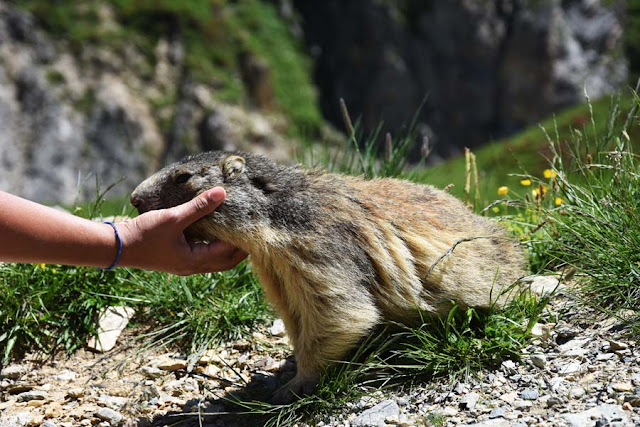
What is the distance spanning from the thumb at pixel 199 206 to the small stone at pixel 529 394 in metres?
2.25

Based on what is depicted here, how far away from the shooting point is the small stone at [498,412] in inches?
146

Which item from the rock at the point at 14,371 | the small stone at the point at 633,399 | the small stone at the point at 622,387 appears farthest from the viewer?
the rock at the point at 14,371

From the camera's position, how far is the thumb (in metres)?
4.30

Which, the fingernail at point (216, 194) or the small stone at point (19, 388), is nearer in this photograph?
the fingernail at point (216, 194)

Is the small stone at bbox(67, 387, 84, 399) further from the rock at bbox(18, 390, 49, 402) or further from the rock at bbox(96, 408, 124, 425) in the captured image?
the rock at bbox(96, 408, 124, 425)

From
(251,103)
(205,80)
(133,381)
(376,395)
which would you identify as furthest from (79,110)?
(376,395)

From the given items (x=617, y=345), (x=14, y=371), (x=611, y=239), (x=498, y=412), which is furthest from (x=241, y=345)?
(x=611, y=239)

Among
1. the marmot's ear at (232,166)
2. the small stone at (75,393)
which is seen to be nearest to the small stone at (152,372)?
the small stone at (75,393)

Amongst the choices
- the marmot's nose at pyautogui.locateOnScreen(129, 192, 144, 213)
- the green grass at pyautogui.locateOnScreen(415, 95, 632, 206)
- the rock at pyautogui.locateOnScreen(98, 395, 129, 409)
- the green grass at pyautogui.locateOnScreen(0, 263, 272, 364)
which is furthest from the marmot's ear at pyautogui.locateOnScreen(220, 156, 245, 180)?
the green grass at pyautogui.locateOnScreen(415, 95, 632, 206)

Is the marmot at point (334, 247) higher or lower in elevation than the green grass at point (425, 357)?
higher

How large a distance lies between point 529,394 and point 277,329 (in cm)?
229

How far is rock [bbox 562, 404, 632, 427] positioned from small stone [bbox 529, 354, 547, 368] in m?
0.64

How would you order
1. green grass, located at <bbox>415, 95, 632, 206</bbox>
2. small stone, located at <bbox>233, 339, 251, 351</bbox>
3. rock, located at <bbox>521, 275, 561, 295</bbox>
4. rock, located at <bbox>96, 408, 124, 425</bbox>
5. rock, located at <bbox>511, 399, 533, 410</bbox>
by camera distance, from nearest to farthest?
rock, located at <bbox>511, 399, 533, 410</bbox>
rock, located at <bbox>96, 408, 124, 425</bbox>
rock, located at <bbox>521, 275, 561, 295</bbox>
small stone, located at <bbox>233, 339, 251, 351</bbox>
green grass, located at <bbox>415, 95, 632, 206</bbox>

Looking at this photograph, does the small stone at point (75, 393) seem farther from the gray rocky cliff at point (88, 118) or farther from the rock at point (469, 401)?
the gray rocky cliff at point (88, 118)
